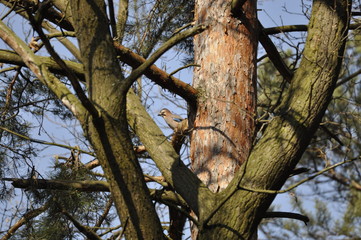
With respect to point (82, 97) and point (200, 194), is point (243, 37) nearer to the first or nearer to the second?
point (200, 194)

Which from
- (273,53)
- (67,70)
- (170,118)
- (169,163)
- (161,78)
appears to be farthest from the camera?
(170,118)

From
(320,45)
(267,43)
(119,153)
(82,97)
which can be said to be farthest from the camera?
(267,43)

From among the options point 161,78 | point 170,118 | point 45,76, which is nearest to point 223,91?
point 161,78

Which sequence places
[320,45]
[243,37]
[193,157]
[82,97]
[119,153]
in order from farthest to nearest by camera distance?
1. [243,37]
2. [193,157]
3. [320,45]
4. [119,153]
5. [82,97]

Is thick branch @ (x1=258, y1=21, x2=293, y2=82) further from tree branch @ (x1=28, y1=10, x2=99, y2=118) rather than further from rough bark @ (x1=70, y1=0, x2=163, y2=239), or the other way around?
tree branch @ (x1=28, y1=10, x2=99, y2=118)

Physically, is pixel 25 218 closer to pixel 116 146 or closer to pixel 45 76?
pixel 45 76

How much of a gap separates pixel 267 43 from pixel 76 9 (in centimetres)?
176

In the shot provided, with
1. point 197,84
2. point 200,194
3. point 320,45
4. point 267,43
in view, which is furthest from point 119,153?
point 267,43

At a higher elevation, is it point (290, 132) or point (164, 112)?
point (164, 112)

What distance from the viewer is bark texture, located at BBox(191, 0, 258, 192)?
3.10m

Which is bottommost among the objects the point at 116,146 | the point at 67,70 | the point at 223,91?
the point at 116,146

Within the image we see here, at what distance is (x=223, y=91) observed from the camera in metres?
3.25

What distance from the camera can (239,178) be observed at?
2287 millimetres

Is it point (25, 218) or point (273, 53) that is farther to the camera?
point (273, 53)
